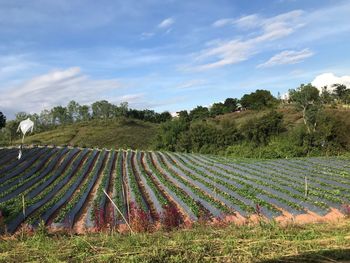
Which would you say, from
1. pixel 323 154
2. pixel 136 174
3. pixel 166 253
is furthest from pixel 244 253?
pixel 323 154

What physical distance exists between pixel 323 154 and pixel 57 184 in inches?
1014

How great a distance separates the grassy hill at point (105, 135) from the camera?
63406mm

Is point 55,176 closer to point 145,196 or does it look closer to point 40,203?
point 40,203

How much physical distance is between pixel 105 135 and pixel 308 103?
37826mm

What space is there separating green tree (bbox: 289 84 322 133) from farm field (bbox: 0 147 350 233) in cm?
1083

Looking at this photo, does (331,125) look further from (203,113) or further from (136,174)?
(203,113)

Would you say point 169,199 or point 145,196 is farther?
point 145,196

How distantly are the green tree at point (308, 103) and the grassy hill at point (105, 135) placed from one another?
24.0 meters

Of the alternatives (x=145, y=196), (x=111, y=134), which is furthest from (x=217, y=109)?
(x=145, y=196)

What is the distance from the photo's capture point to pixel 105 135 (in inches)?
2682

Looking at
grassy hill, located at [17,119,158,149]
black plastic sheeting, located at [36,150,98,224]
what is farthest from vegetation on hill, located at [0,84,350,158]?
black plastic sheeting, located at [36,150,98,224]

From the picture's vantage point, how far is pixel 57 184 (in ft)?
72.9

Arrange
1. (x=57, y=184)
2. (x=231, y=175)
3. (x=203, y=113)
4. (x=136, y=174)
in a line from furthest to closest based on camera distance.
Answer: (x=203, y=113) < (x=136, y=174) < (x=231, y=175) < (x=57, y=184)

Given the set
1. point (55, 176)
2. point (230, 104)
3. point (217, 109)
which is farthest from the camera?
point (230, 104)
